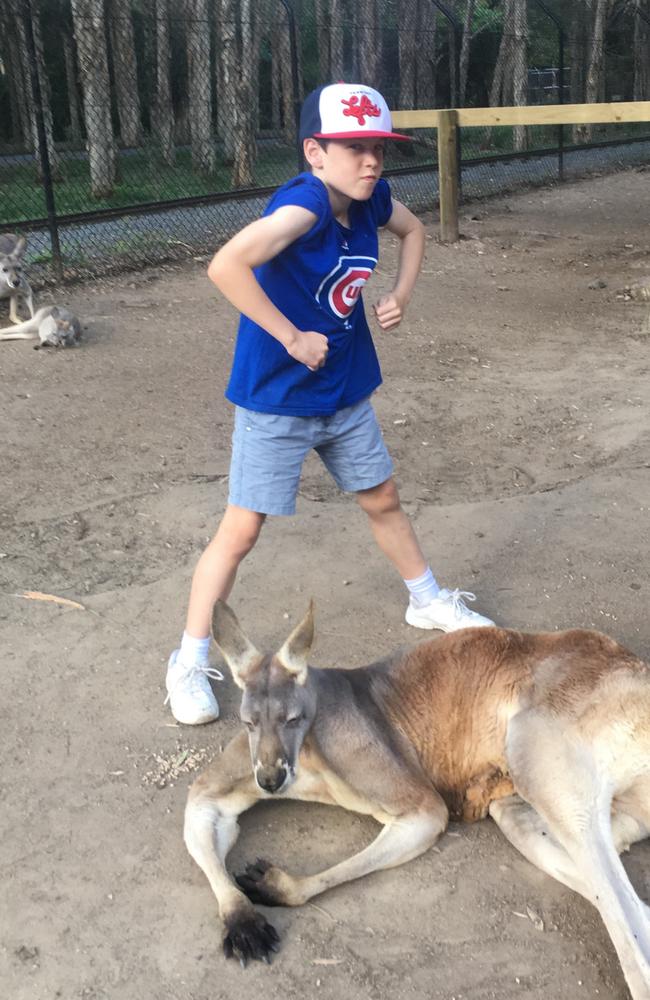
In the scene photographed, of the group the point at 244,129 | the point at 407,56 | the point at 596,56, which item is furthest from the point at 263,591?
the point at 596,56

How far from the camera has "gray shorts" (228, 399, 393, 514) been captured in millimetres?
2922

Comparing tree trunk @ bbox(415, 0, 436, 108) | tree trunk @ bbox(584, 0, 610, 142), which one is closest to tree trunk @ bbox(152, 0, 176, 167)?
tree trunk @ bbox(415, 0, 436, 108)

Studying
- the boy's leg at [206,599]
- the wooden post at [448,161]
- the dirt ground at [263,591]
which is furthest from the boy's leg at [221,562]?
the wooden post at [448,161]

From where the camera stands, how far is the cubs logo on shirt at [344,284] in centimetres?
280

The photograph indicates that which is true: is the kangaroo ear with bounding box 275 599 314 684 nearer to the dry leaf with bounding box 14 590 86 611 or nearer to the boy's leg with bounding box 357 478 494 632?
the boy's leg with bounding box 357 478 494 632

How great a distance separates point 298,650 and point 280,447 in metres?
0.72

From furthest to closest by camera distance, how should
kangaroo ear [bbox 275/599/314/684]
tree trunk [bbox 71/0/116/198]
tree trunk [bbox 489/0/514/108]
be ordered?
tree trunk [bbox 489/0/514/108] → tree trunk [bbox 71/0/116/198] → kangaroo ear [bbox 275/599/314/684]

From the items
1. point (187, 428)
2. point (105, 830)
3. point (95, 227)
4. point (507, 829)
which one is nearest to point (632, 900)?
point (507, 829)

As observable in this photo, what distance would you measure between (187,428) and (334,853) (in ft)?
10.5

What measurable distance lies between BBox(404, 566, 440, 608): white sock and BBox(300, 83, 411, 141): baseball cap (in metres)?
1.34

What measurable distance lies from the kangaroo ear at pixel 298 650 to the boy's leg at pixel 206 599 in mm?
Result: 600

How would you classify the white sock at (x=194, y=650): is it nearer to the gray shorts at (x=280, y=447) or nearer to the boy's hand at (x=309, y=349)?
the gray shorts at (x=280, y=447)

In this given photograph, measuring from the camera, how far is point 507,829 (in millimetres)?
2467

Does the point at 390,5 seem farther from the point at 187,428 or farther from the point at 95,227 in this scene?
the point at 187,428
